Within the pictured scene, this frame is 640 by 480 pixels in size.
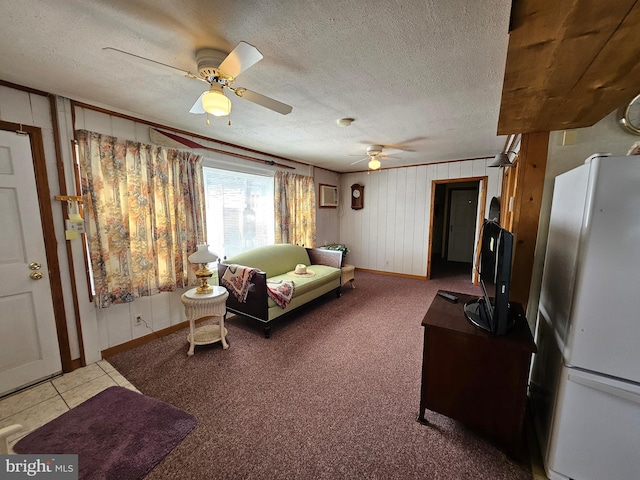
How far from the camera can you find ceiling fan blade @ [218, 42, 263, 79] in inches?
46.3

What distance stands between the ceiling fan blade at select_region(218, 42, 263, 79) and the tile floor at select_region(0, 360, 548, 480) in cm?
244

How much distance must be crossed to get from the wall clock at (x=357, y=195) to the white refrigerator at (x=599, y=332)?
447 centimetres

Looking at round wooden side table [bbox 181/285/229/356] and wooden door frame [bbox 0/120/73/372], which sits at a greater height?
wooden door frame [bbox 0/120/73/372]

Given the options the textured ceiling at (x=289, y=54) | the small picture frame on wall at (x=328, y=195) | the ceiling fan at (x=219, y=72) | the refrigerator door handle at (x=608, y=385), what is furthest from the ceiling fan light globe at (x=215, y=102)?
the small picture frame on wall at (x=328, y=195)

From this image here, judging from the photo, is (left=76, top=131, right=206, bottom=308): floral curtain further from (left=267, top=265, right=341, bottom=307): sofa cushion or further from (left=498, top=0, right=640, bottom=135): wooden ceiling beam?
(left=498, top=0, right=640, bottom=135): wooden ceiling beam

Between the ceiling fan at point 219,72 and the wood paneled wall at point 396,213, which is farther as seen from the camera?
the wood paneled wall at point 396,213

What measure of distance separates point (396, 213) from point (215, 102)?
450 cm

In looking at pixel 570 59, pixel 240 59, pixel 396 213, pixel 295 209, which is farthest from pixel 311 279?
pixel 570 59

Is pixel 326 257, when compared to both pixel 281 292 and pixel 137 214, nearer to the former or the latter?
pixel 281 292

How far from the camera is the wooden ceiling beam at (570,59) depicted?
2.52 feet

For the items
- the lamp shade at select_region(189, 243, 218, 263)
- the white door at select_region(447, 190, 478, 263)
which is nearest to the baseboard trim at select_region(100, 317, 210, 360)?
the lamp shade at select_region(189, 243, 218, 263)

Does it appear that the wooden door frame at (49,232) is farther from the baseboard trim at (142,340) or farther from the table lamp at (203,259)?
Result: the table lamp at (203,259)

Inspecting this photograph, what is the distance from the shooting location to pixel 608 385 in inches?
44.6

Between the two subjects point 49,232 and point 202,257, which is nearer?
point 49,232
